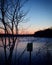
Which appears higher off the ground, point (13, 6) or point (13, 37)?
point (13, 6)

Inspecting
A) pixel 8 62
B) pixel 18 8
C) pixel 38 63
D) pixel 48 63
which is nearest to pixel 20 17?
pixel 18 8

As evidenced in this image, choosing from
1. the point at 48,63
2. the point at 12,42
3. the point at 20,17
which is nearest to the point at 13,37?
the point at 12,42

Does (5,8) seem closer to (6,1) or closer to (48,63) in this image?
(6,1)

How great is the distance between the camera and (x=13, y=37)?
18.2 feet

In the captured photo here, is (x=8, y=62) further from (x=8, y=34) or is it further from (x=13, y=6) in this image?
(x=13, y=6)

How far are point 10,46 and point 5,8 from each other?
4.69ft

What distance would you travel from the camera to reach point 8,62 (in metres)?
5.50

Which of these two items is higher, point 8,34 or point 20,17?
point 20,17

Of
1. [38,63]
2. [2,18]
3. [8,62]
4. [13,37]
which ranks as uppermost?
[2,18]

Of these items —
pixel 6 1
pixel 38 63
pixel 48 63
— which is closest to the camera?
pixel 6 1

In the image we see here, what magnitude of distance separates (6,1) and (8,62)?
2.27 m

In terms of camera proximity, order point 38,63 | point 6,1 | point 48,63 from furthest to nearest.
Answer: point 38,63 → point 48,63 → point 6,1

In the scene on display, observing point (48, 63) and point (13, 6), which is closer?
point (13, 6)

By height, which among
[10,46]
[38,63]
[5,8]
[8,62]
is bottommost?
[38,63]
